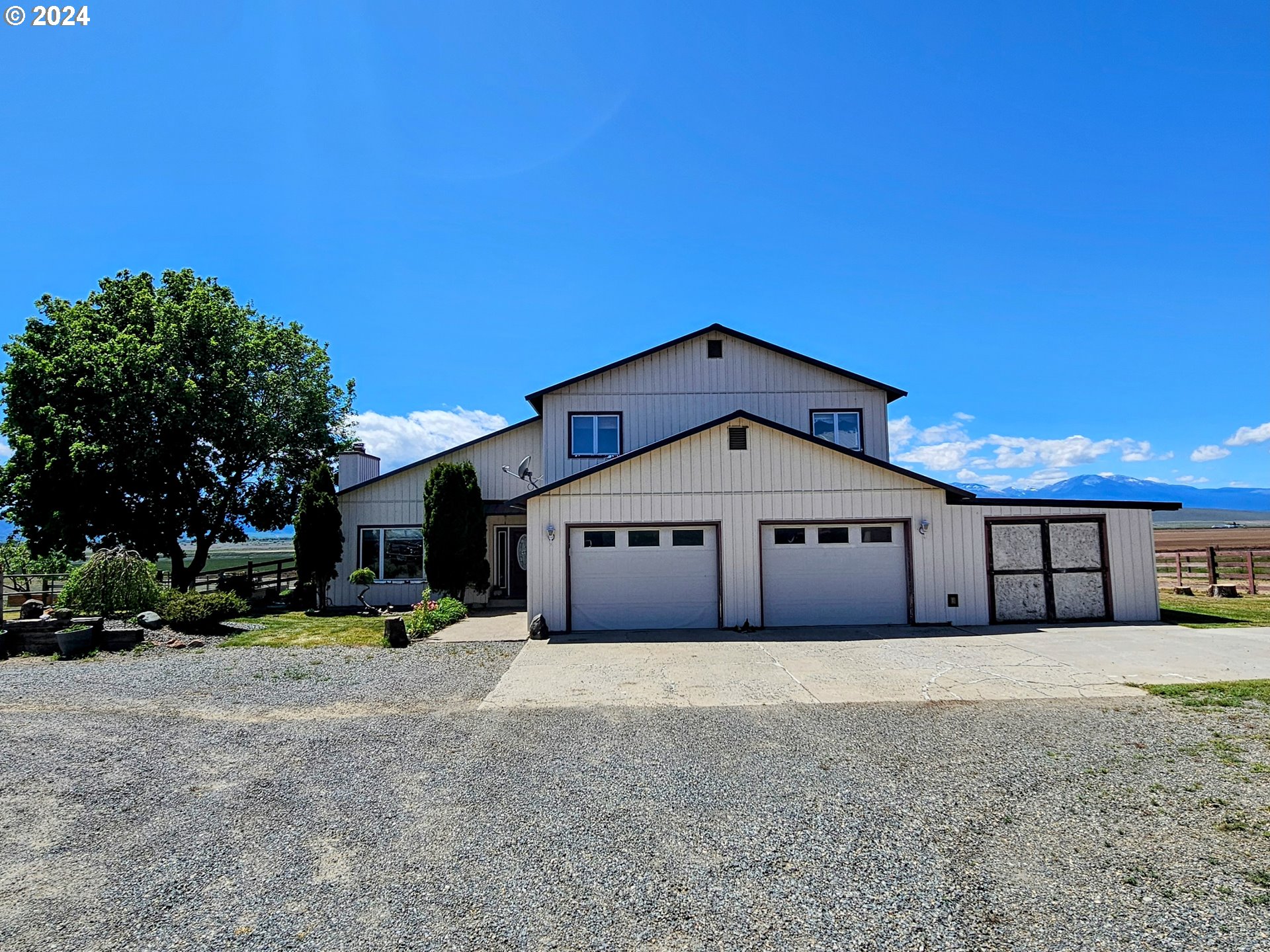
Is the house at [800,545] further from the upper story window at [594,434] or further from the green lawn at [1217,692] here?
the green lawn at [1217,692]

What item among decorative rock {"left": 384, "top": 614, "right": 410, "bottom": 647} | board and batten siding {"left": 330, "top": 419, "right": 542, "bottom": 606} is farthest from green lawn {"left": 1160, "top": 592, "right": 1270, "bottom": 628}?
board and batten siding {"left": 330, "top": 419, "right": 542, "bottom": 606}

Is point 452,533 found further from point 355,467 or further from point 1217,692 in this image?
point 1217,692

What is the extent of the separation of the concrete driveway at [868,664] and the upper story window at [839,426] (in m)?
6.47

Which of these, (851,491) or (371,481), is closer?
(851,491)

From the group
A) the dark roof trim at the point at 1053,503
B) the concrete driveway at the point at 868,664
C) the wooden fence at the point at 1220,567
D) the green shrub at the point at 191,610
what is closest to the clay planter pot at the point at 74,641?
the green shrub at the point at 191,610

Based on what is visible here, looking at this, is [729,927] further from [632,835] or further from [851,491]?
[851,491]

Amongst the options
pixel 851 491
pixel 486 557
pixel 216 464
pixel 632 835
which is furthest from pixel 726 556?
pixel 216 464

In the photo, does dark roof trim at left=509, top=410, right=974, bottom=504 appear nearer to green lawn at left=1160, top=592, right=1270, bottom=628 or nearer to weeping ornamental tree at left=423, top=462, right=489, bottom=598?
weeping ornamental tree at left=423, top=462, right=489, bottom=598

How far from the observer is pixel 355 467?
1986 cm

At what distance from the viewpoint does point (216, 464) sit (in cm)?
2150

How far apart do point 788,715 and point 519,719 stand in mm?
2858

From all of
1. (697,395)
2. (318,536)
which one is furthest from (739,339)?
(318,536)

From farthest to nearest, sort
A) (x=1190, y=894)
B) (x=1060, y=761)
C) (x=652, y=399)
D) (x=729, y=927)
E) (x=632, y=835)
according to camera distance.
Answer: (x=652, y=399) → (x=1060, y=761) → (x=632, y=835) → (x=1190, y=894) → (x=729, y=927)

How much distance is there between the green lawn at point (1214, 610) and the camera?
1321 centimetres
